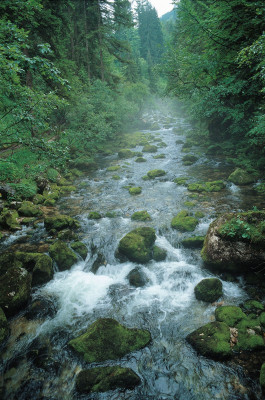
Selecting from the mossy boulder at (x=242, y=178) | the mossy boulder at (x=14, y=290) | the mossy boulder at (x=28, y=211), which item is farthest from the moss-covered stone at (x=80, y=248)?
the mossy boulder at (x=242, y=178)

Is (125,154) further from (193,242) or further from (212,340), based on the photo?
(212,340)

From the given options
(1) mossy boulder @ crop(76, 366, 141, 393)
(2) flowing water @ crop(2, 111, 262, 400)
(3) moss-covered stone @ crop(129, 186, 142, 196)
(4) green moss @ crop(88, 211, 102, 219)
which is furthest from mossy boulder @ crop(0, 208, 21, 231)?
(1) mossy boulder @ crop(76, 366, 141, 393)

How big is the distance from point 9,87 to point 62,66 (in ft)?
43.3

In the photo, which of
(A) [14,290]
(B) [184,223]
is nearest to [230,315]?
(B) [184,223]

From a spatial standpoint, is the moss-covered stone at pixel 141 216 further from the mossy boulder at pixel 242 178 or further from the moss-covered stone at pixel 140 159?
the moss-covered stone at pixel 140 159

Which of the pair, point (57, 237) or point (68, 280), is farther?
point (57, 237)

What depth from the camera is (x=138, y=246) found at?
745 centimetres

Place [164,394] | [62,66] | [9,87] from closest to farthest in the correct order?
1. [164,394]
2. [9,87]
3. [62,66]

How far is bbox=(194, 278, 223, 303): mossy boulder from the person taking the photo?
5645 mm

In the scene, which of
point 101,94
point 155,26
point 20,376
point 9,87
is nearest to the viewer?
point 20,376

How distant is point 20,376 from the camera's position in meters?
4.12

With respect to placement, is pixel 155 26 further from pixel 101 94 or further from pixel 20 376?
pixel 20 376

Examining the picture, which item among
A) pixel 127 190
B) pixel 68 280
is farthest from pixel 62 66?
pixel 68 280

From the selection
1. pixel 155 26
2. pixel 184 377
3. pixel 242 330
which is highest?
pixel 155 26
